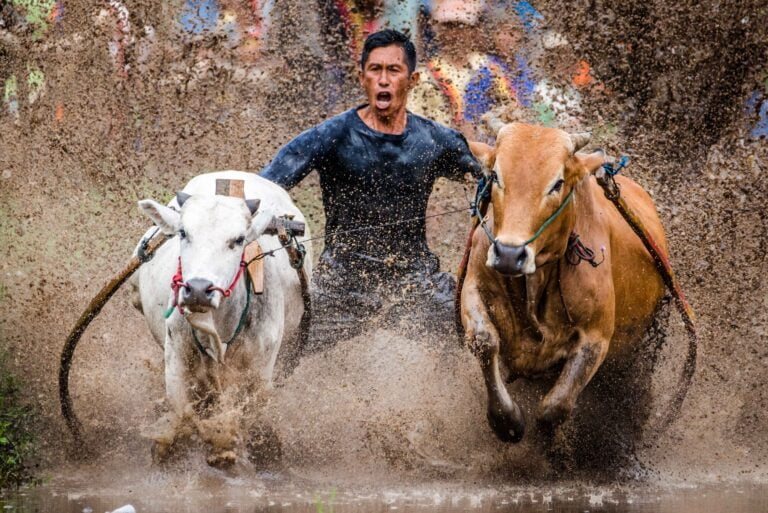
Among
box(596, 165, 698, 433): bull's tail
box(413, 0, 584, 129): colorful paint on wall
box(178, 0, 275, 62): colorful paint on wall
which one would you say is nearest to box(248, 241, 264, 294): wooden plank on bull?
box(596, 165, 698, 433): bull's tail

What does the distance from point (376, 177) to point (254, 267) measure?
1449 mm

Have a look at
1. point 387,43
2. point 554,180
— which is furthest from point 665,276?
point 387,43

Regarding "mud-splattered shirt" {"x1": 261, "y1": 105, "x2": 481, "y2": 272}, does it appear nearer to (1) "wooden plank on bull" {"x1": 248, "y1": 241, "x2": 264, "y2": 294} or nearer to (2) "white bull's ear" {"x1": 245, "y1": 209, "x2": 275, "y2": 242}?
(1) "wooden plank on bull" {"x1": 248, "y1": 241, "x2": 264, "y2": 294}

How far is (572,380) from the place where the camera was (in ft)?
23.0

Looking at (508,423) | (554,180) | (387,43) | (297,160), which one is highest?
(387,43)

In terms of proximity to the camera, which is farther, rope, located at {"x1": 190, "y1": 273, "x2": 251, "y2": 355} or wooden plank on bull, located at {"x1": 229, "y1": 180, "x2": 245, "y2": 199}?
wooden plank on bull, located at {"x1": 229, "y1": 180, "x2": 245, "y2": 199}

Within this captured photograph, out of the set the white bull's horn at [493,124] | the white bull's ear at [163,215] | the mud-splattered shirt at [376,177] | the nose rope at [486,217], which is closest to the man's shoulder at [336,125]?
the mud-splattered shirt at [376,177]

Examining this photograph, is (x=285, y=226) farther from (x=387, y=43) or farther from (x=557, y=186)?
(x=387, y=43)

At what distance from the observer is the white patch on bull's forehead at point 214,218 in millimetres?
6371

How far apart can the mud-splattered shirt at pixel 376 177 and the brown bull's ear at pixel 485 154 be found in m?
0.98

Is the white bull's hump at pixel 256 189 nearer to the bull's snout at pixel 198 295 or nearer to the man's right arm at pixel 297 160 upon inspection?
the man's right arm at pixel 297 160

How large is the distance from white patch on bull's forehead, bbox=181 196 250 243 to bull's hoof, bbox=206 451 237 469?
1013 millimetres

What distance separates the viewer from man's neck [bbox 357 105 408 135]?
813 centimetres

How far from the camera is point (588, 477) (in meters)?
7.48
